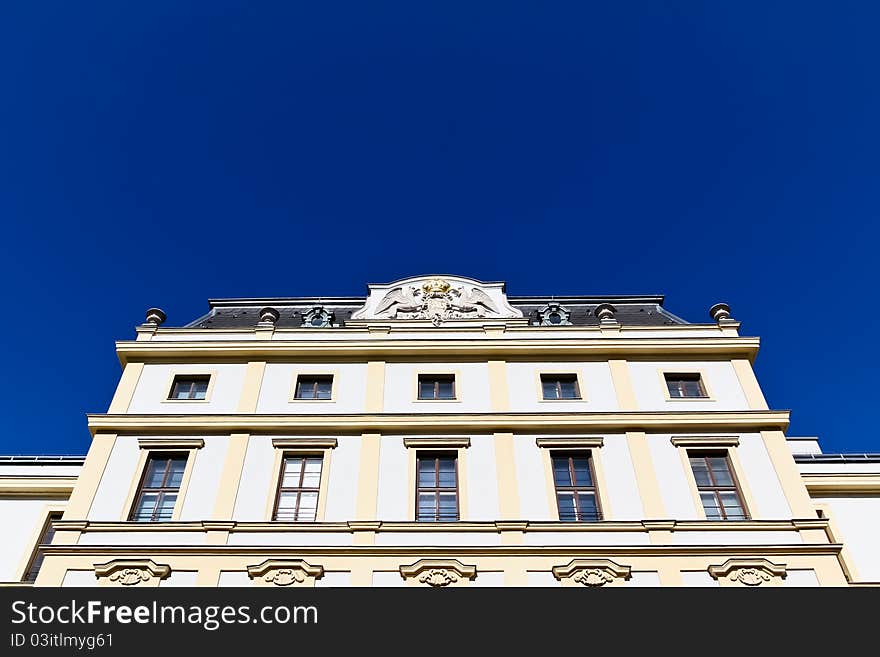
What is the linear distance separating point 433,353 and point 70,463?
44.9ft

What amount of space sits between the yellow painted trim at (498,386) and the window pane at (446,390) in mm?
1376

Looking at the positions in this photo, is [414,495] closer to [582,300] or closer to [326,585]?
[326,585]

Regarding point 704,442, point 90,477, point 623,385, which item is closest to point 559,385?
point 623,385

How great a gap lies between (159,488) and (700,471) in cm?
1652

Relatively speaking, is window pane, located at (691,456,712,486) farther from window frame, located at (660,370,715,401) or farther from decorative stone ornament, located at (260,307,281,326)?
decorative stone ornament, located at (260,307,281,326)

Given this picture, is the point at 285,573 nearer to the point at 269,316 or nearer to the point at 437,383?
the point at 437,383

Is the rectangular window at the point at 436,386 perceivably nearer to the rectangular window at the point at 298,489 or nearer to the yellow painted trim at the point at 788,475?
the rectangular window at the point at 298,489

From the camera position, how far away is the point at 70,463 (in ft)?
91.9

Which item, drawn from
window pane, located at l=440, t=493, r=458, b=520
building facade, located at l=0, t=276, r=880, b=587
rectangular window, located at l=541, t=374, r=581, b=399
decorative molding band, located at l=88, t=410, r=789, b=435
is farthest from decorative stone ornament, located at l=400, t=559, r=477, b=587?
rectangular window, located at l=541, t=374, r=581, b=399

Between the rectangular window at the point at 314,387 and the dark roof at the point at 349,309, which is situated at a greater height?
the dark roof at the point at 349,309

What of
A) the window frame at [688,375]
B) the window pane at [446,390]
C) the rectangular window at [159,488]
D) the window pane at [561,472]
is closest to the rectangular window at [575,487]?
the window pane at [561,472]

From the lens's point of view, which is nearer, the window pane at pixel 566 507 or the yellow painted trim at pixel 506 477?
the yellow painted trim at pixel 506 477

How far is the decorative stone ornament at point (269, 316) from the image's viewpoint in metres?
29.3
